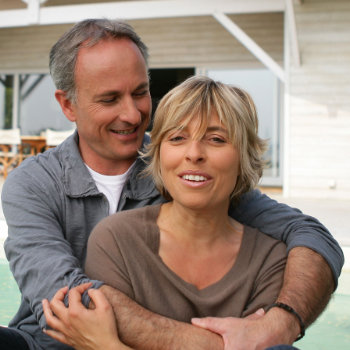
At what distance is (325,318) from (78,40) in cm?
276

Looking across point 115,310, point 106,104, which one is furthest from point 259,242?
point 106,104

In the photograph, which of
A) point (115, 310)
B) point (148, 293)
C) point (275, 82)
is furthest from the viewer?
point (275, 82)

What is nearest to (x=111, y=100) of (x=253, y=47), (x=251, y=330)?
(x=251, y=330)

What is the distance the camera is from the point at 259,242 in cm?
164

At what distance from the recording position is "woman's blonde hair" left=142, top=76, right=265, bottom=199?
4.87ft

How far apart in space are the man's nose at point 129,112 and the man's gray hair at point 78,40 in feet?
0.69

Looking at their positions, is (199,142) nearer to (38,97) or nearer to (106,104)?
(106,104)

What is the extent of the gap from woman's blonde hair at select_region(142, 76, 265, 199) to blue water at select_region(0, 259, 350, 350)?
1.94 meters

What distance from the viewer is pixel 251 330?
1377 millimetres

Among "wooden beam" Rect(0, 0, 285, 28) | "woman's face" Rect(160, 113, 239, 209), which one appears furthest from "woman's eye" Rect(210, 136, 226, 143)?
"wooden beam" Rect(0, 0, 285, 28)

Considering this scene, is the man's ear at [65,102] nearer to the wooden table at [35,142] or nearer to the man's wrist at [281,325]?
the man's wrist at [281,325]

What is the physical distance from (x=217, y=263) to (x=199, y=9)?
621cm

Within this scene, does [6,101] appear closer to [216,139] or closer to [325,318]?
[325,318]

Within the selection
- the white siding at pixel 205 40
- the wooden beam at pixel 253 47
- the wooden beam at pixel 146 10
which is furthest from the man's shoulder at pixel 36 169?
the white siding at pixel 205 40
